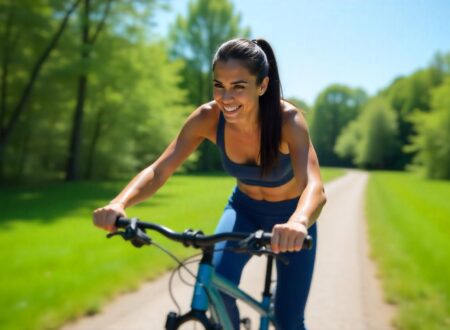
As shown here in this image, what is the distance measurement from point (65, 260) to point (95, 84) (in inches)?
647

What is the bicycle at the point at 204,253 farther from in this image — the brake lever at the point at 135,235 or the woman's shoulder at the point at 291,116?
the woman's shoulder at the point at 291,116

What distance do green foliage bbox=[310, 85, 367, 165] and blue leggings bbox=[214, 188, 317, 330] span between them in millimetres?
68644

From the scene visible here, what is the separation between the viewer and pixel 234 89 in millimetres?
2141

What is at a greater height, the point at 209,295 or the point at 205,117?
the point at 205,117

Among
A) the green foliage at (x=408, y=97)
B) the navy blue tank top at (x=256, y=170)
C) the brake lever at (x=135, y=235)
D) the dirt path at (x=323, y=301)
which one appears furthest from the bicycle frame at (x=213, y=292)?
the green foliage at (x=408, y=97)

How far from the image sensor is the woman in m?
2.13

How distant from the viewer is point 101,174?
25.3 meters

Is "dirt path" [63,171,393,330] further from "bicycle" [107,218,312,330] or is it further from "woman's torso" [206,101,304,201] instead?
"bicycle" [107,218,312,330]

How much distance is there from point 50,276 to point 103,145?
19.8 m

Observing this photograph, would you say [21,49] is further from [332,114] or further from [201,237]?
[332,114]

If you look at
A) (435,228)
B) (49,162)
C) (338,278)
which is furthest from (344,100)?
(338,278)

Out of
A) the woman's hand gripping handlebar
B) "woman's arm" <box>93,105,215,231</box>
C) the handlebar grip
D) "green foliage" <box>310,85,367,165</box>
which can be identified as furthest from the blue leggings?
"green foliage" <box>310,85,367,165</box>

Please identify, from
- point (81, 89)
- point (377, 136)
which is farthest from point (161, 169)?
point (377, 136)

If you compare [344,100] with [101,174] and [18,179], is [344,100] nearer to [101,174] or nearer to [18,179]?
[101,174]
